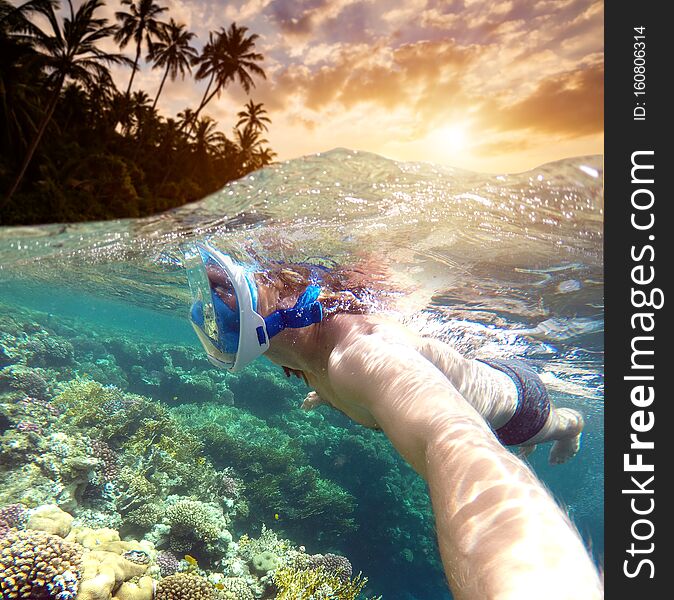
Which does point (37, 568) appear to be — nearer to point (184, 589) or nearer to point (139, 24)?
point (184, 589)

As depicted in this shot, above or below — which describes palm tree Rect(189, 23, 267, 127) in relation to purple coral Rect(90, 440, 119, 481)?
above

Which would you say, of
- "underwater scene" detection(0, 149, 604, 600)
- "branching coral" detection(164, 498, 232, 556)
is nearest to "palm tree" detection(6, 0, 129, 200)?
"underwater scene" detection(0, 149, 604, 600)

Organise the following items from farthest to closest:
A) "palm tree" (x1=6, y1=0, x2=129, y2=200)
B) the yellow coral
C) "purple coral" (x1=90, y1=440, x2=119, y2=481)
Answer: "palm tree" (x1=6, y1=0, x2=129, y2=200), "purple coral" (x1=90, y1=440, x2=119, y2=481), the yellow coral

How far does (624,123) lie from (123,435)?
1460cm

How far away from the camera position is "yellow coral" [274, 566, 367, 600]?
315 inches

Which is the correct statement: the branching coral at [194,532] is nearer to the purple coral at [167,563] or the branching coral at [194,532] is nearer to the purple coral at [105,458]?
the purple coral at [167,563]

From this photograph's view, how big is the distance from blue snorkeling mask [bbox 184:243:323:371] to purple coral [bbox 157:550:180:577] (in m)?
6.37

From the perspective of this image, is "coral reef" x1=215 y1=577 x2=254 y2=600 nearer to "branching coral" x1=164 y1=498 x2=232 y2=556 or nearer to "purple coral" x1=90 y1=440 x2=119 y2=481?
"branching coral" x1=164 y1=498 x2=232 y2=556

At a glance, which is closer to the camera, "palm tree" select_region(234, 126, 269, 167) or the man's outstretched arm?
the man's outstretched arm

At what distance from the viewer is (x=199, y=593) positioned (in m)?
7.00

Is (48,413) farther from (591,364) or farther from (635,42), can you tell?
(591,364)

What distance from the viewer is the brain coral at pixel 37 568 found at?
226 inches

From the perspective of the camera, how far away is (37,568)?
5.96 metres

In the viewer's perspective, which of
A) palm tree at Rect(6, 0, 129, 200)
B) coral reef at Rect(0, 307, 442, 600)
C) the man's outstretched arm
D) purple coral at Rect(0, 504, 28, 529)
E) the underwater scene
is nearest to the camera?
the man's outstretched arm
